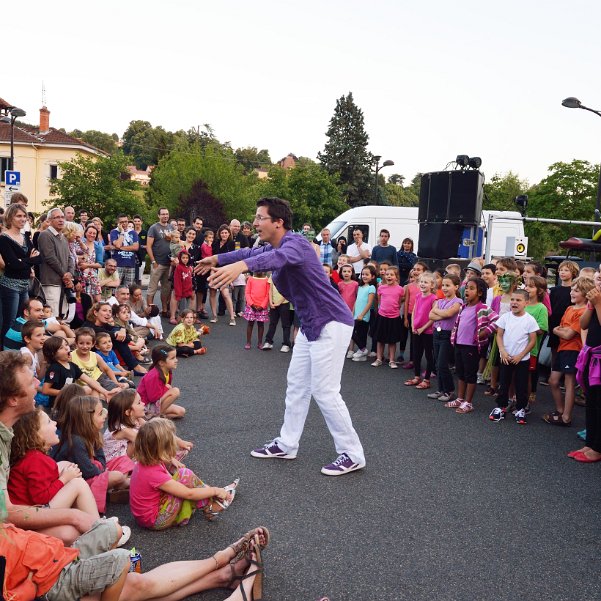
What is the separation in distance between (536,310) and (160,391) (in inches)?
173

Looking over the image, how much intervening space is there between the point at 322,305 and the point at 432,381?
409 cm

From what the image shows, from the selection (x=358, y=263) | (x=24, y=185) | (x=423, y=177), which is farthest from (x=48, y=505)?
(x=24, y=185)

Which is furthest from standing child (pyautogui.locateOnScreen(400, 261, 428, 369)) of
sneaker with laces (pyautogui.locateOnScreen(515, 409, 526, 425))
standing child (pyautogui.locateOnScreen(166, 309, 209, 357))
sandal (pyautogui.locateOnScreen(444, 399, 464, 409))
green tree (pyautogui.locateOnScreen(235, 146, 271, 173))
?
green tree (pyautogui.locateOnScreen(235, 146, 271, 173))

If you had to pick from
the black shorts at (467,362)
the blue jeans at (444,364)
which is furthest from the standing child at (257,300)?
the black shorts at (467,362)

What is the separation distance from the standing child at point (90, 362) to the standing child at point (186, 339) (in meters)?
2.43

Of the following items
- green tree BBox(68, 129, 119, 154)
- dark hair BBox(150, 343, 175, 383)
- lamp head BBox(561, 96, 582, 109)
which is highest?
green tree BBox(68, 129, 119, 154)

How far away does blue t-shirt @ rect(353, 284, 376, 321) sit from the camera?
32.1 feet

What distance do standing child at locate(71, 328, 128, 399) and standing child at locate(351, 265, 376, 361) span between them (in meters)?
4.10

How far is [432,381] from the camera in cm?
851

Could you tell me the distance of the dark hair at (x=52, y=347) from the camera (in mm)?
5969

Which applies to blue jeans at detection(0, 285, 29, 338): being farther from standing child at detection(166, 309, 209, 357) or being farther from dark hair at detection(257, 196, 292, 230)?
dark hair at detection(257, 196, 292, 230)

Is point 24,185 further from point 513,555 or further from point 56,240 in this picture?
point 513,555

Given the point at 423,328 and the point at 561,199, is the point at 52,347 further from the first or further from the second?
the point at 561,199

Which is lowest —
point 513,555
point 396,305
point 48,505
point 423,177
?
point 513,555
